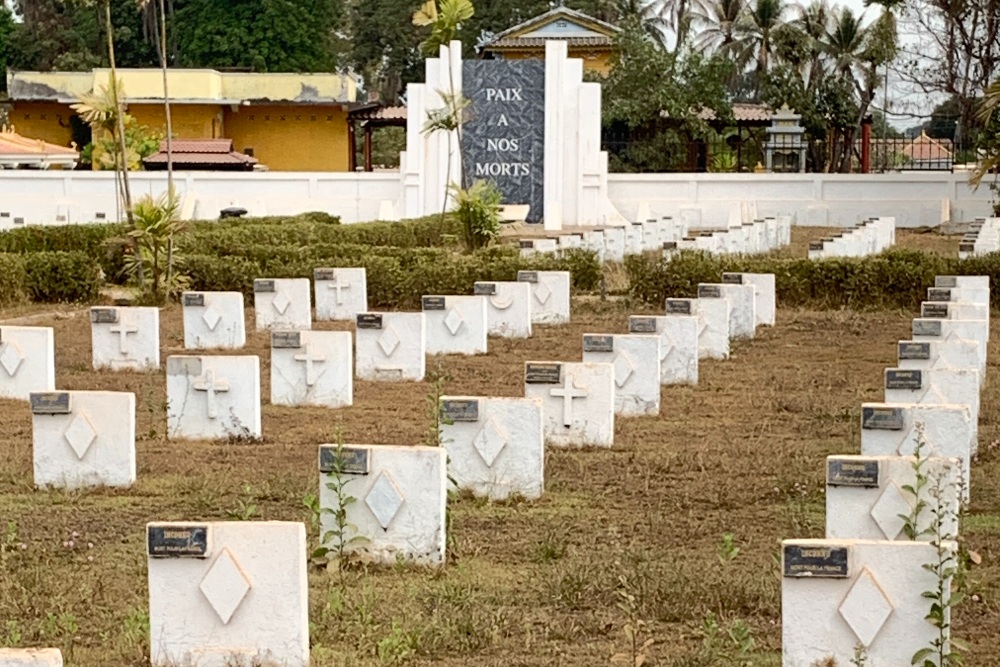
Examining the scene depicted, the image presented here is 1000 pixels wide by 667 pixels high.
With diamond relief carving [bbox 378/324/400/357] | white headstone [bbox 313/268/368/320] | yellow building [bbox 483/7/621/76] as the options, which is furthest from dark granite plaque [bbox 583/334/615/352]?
yellow building [bbox 483/7/621/76]

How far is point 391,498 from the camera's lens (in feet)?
29.4

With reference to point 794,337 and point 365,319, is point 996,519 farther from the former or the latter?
point 794,337

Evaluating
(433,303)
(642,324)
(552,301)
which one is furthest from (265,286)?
(642,324)

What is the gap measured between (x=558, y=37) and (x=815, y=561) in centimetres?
5331

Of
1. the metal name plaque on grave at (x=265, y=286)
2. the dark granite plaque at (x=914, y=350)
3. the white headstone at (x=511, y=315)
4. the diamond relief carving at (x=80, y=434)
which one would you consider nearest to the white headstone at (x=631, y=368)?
the dark granite plaque at (x=914, y=350)

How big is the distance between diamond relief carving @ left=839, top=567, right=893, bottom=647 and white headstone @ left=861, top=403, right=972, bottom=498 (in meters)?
3.14

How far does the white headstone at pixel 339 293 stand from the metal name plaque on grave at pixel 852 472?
13017 millimetres

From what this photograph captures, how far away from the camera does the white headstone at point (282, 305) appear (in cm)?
2002

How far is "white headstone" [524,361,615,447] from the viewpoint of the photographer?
1250 cm

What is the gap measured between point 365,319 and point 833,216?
31033 millimetres

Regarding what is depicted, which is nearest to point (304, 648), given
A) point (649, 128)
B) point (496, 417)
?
point (496, 417)

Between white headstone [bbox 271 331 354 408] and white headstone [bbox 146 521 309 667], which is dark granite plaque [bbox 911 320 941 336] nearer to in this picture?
white headstone [bbox 271 331 354 408]

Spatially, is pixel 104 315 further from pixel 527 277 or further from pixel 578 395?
pixel 527 277

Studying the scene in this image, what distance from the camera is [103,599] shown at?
8.51 m
